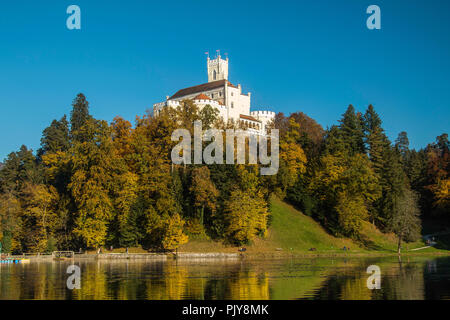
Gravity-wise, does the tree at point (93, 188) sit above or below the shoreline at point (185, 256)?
above

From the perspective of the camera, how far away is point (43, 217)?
55188mm

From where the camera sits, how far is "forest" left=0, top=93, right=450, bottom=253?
5406 centimetres

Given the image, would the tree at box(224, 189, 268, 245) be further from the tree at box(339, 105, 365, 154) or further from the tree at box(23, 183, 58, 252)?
the tree at box(339, 105, 365, 154)

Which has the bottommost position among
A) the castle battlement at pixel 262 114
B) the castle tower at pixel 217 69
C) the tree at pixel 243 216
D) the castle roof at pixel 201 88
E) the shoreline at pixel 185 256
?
the shoreline at pixel 185 256

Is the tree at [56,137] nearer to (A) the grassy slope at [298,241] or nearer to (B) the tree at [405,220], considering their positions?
(A) the grassy slope at [298,241]

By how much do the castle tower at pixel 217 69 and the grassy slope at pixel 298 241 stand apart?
69.2 metres

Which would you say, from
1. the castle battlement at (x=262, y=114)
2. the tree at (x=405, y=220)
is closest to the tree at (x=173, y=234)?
the tree at (x=405, y=220)

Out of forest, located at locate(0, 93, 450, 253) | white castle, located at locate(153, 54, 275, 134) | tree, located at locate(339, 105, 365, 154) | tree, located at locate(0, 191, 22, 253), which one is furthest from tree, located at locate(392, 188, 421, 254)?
tree, located at locate(0, 191, 22, 253)

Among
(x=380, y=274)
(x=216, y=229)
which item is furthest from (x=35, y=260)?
(x=380, y=274)

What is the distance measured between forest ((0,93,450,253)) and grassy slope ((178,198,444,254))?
131 cm

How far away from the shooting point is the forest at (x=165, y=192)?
177ft

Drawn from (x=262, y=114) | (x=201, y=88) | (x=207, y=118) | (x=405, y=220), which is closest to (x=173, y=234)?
(x=207, y=118)

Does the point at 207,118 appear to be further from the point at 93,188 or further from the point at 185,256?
the point at 185,256

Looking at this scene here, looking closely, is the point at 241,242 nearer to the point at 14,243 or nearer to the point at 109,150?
the point at 109,150
